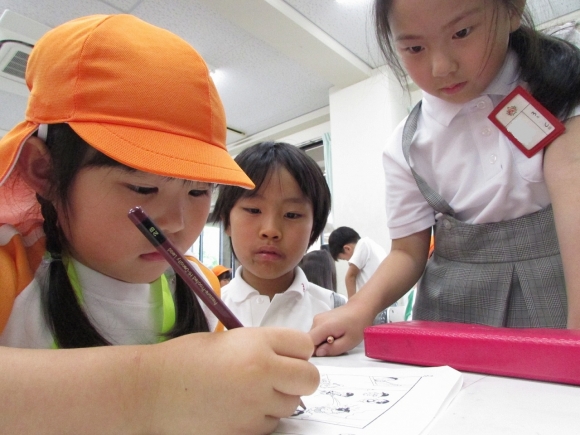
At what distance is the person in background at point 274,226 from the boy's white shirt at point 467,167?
8.3 inches

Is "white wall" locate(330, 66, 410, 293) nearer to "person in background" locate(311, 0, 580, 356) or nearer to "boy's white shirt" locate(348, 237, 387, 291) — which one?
"boy's white shirt" locate(348, 237, 387, 291)

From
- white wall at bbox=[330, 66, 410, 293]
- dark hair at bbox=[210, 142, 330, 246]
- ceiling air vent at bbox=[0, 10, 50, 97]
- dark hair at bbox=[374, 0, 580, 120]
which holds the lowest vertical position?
dark hair at bbox=[210, 142, 330, 246]

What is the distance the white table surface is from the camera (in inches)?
9.8

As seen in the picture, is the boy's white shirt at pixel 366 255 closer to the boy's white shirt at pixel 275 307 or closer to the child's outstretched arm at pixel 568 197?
the boy's white shirt at pixel 275 307

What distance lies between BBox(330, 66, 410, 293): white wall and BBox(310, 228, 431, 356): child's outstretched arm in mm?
1733

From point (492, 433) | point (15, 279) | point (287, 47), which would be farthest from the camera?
point (287, 47)

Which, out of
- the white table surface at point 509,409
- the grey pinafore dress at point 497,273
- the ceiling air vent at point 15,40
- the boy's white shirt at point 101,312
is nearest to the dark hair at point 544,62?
the grey pinafore dress at point 497,273

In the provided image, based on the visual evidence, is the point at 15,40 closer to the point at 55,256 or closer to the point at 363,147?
the point at 363,147

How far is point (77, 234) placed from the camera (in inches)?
14.8

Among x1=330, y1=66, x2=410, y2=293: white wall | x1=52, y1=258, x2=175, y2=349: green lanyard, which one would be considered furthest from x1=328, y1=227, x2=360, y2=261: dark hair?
x1=52, y1=258, x2=175, y2=349: green lanyard

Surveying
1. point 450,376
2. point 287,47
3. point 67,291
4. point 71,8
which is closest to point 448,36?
point 450,376

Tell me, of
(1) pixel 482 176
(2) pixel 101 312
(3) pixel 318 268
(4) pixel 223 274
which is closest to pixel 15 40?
(4) pixel 223 274

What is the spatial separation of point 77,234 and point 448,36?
51 centimetres

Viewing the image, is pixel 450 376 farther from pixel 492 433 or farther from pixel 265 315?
pixel 265 315
